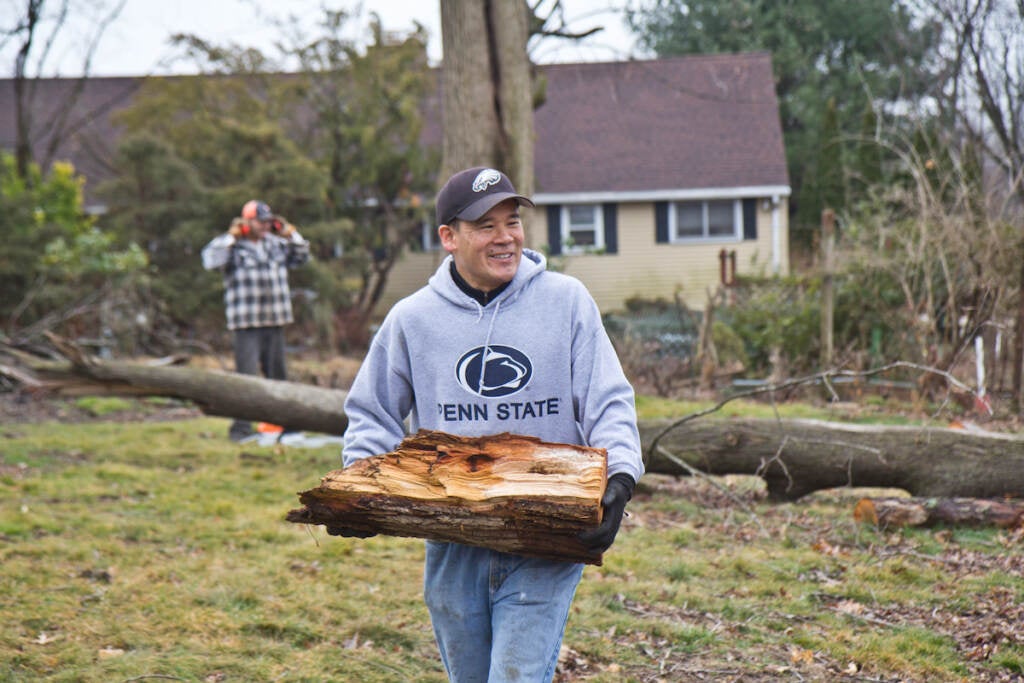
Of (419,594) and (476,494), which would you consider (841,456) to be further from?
(476,494)

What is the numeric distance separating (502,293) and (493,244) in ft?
0.53

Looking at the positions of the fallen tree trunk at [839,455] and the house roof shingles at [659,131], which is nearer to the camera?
the fallen tree trunk at [839,455]

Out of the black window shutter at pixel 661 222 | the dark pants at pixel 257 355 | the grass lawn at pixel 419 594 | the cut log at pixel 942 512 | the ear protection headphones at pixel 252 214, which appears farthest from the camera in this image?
the black window shutter at pixel 661 222

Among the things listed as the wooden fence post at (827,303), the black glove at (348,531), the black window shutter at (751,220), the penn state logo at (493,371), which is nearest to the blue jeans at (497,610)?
the black glove at (348,531)

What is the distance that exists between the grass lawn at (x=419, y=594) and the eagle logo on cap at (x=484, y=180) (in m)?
2.35

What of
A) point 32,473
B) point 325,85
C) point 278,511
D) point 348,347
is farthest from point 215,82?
point 278,511

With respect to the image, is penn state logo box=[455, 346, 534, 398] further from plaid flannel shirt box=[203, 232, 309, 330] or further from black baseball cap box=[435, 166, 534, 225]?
plaid flannel shirt box=[203, 232, 309, 330]

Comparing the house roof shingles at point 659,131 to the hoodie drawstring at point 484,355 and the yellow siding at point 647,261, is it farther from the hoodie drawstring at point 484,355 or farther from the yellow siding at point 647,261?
the hoodie drawstring at point 484,355

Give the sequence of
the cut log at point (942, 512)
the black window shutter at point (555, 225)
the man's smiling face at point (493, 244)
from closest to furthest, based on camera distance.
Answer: the man's smiling face at point (493, 244) < the cut log at point (942, 512) < the black window shutter at point (555, 225)

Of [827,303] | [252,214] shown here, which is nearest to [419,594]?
[252,214]

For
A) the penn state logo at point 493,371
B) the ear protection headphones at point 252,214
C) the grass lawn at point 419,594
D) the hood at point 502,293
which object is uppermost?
the ear protection headphones at point 252,214

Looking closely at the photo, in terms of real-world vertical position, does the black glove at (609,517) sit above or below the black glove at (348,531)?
above

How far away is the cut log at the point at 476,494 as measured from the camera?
113 inches

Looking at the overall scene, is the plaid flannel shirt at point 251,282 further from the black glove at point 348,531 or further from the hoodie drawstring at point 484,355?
the hoodie drawstring at point 484,355
